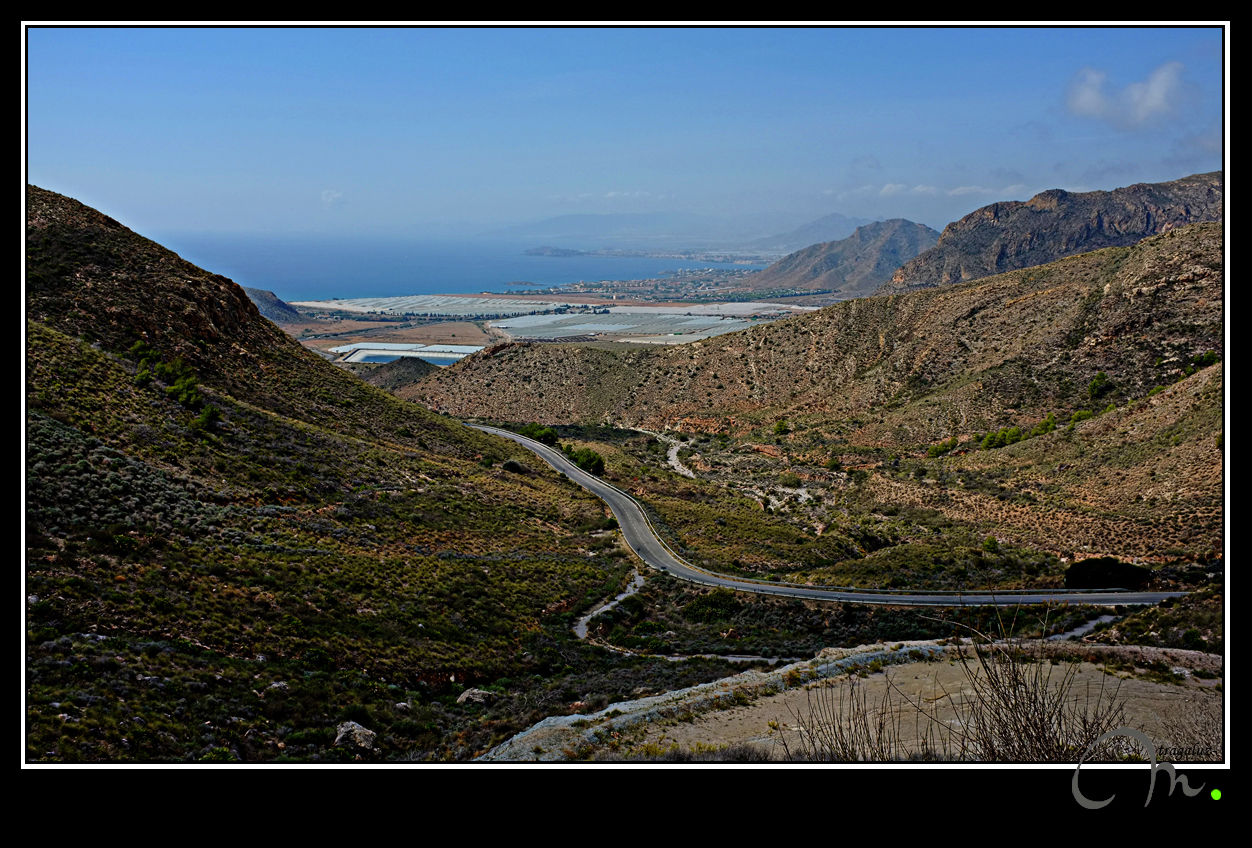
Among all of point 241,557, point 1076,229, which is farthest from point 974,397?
point 1076,229

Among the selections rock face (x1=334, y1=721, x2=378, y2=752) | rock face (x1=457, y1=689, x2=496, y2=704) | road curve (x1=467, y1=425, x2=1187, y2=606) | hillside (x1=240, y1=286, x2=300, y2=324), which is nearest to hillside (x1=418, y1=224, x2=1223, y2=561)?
road curve (x1=467, y1=425, x2=1187, y2=606)

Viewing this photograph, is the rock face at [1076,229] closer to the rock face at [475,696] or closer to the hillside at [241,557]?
the hillside at [241,557]

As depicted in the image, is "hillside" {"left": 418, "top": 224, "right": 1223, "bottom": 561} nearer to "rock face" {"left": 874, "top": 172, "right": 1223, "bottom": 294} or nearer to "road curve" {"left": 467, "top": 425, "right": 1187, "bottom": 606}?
"road curve" {"left": 467, "top": 425, "right": 1187, "bottom": 606}

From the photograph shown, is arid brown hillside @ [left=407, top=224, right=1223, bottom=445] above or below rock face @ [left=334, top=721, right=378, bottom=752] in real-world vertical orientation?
above

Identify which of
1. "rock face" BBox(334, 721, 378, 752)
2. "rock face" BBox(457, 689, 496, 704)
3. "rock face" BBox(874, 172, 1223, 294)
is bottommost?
"rock face" BBox(457, 689, 496, 704)

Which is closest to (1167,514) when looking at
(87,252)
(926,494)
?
(926,494)

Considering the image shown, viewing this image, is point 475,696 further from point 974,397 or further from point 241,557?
point 974,397

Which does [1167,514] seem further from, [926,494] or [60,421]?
[60,421]
